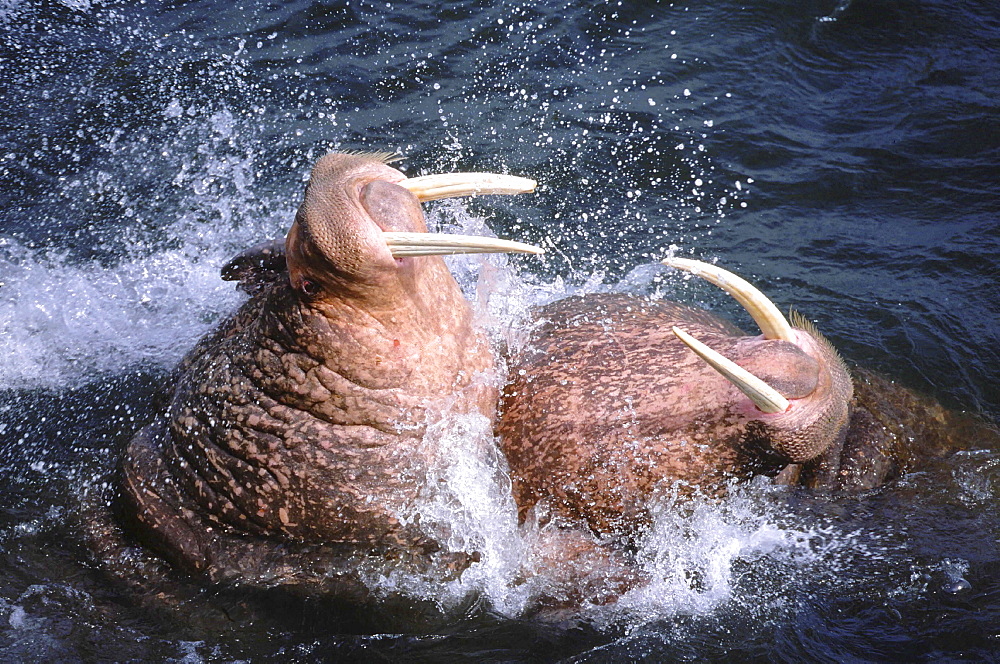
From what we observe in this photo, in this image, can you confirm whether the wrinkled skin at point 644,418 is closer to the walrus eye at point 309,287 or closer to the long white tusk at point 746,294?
the long white tusk at point 746,294

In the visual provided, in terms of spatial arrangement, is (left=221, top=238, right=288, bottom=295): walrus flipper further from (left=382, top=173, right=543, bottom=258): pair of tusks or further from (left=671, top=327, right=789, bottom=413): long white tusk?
(left=671, top=327, right=789, bottom=413): long white tusk

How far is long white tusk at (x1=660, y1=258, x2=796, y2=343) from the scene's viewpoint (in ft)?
10.8

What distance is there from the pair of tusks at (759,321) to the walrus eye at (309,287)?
1.32m

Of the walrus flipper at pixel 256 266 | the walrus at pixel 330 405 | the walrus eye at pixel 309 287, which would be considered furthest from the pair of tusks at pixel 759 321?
the walrus flipper at pixel 256 266

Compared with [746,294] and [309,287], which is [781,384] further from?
[309,287]

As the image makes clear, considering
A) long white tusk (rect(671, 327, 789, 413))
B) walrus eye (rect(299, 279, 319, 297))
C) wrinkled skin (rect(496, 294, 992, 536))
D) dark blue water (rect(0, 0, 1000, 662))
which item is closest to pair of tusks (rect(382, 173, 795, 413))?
long white tusk (rect(671, 327, 789, 413))

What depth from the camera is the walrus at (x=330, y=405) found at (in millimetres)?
3104

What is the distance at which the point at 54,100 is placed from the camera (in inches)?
269

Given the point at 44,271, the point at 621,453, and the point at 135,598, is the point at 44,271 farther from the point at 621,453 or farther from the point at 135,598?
→ the point at 621,453

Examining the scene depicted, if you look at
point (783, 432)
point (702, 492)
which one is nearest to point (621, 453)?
point (702, 492)

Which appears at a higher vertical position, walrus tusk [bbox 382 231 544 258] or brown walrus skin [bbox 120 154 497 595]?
walrus tusk [bbox 382 231 544 258]

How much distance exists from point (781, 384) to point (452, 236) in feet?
4.66

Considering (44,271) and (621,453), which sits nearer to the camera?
(621,453)

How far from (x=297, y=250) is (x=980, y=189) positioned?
5.35 m
